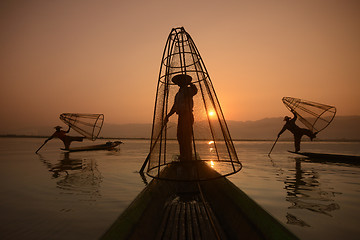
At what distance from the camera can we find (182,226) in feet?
7.24

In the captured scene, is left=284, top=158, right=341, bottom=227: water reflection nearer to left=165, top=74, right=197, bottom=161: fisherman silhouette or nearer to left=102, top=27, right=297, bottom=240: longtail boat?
left=102, top=27, right=297, bottom=240: longtail boat

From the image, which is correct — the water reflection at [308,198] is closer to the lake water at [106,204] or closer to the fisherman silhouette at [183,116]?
the lake water at [106,204]

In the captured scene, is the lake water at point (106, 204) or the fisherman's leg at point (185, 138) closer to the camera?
the lake water at point (106, 204)

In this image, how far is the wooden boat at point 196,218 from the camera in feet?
5.36

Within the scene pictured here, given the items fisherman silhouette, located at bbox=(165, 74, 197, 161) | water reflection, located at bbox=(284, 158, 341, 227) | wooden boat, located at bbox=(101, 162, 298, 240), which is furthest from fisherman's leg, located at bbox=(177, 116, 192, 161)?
water reflection, located at bbox=(284, 158, 341, 227)

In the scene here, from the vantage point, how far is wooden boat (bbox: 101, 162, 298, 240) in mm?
1634

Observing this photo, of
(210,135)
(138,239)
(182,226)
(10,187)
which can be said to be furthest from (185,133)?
(10,187)

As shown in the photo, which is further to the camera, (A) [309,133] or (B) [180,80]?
(A) [309,133]

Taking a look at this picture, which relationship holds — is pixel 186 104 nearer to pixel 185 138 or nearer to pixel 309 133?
pixel 185 138

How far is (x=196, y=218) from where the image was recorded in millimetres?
2406

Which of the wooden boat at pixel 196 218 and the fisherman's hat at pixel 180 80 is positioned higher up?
the fisherman's hat at pixel 180 80

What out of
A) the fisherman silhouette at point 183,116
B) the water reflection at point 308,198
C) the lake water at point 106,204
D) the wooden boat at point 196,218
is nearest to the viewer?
the wooden boat at point 196,218

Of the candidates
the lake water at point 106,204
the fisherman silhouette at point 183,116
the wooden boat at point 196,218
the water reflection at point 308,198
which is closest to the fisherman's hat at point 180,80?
the fisherman silhouette at point 183,116

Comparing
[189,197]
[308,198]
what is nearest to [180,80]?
[189,197]
